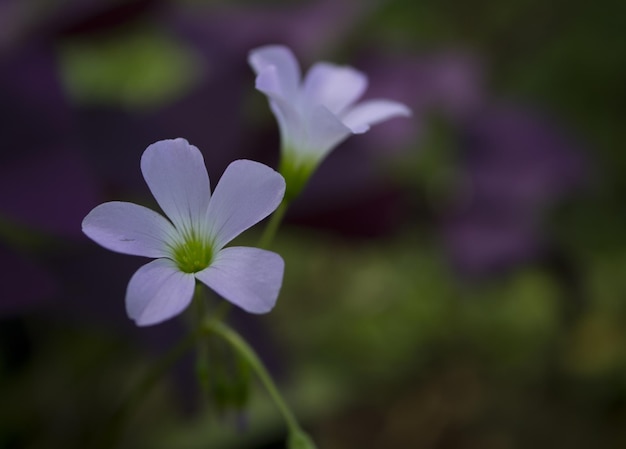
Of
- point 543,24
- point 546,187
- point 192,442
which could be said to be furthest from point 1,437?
point 543,24

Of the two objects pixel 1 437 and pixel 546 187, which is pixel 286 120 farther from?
pixel 546 187

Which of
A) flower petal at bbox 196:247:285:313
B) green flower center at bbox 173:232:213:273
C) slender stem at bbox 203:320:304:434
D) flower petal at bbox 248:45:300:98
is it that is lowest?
slender stem at bbox 203:320:304:434

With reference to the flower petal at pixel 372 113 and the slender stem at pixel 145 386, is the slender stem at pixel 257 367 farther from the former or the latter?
the flower petal at pixel 372 113

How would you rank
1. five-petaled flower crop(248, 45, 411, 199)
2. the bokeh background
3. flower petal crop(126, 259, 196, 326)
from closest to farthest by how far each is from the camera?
flower petal crop(126, 259, 196, 326), five-petaled flower crop(248, 45, 411, 199), the bokeh background

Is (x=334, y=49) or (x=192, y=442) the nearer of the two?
(x=192, y=442)

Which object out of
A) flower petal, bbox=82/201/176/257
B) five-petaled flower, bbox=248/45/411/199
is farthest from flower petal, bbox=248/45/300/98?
flower petal, bbox=82/201/176/257

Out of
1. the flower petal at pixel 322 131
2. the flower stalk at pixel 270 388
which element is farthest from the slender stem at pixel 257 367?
the flower petal at pixel 322 131

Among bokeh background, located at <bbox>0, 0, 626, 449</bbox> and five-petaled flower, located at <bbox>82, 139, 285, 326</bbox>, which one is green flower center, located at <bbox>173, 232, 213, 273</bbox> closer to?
five-petaled flower, located at <bbox>82, 139, 285, 326</bbox>
